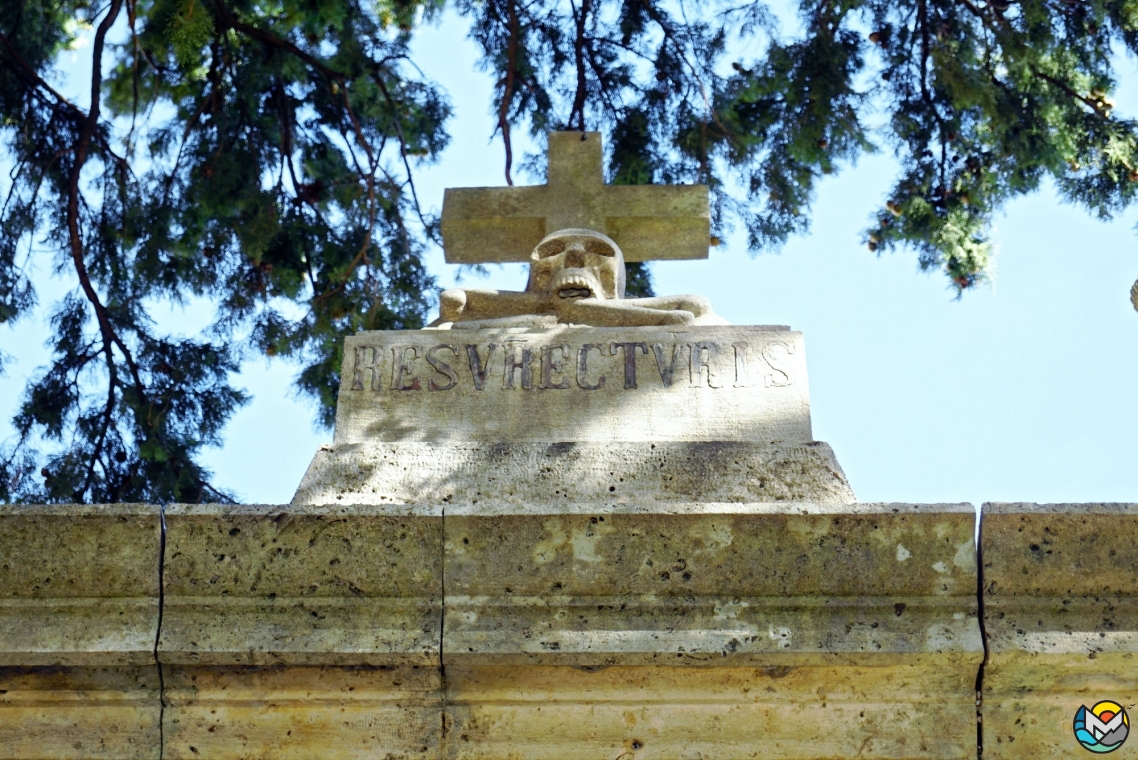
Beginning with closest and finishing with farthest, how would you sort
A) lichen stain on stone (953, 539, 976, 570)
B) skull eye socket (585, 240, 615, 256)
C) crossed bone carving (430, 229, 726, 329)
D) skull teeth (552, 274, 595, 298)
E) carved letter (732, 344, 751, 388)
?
lichen stain on stone (953, 539, 976, 570) → carved letter (732, 344, 751, 388) → crossed bone carving (430, 229, 726, 329) → skull teeth (552, 274, 595, 298) → skull eye socket (585, 240, 615, 256)

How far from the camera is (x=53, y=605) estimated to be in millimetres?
3754

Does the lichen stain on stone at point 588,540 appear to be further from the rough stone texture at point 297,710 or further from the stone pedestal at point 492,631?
the rough stone texture at point 297,710

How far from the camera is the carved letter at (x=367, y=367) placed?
4.70m

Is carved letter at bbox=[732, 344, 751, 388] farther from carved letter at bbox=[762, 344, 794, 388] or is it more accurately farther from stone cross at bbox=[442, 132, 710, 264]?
stone cross at bbox=[442, 132, 710, 264]

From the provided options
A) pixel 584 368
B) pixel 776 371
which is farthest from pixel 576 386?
pixel 776 371

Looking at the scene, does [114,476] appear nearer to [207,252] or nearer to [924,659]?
[207,252]

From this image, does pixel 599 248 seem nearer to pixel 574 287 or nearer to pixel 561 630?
pixel 574 287

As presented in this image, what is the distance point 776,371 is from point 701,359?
0.23 m

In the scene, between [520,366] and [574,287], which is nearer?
[520,366]

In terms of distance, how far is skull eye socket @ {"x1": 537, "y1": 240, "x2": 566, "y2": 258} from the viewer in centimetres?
558

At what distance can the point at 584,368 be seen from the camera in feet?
15.4

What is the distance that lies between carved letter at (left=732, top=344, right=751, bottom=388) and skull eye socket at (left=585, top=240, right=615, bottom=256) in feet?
3.19

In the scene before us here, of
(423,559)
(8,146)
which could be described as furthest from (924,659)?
(8,146)

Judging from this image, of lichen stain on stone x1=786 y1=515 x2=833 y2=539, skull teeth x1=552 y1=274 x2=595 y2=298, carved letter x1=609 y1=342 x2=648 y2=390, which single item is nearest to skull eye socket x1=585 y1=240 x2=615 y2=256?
skull teeth x1=552 y1=274 x2=595 y2=298
